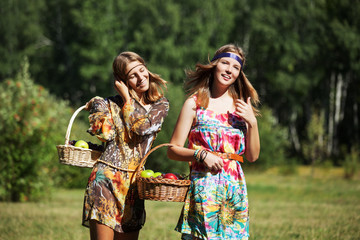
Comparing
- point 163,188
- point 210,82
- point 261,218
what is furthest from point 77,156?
point 261,218

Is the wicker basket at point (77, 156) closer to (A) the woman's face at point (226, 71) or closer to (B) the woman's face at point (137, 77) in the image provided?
(B) the woman's face at point (137, 77)

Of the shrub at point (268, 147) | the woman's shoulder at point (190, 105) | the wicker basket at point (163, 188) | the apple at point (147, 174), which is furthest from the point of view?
the shrub at point (268, 147)

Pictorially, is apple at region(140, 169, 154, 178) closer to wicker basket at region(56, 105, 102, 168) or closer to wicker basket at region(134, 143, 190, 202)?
wicker basket at region(134, 143, 190, 202)

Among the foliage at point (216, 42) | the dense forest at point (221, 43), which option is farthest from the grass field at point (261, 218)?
the foliage at point (216, 42)

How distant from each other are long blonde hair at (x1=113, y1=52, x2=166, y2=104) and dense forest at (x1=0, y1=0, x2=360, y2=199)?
24920 millimetres

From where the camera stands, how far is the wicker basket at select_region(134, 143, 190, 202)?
373cm

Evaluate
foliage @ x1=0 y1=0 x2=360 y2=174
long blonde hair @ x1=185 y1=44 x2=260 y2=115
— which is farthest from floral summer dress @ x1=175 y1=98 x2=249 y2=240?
foliage @ x1=0 y1=0 x2=360 y2=174

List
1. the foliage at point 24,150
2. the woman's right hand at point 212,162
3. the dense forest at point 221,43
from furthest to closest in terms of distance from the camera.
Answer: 1. the dense forest at point 221,43
2. the foliage at point 24,150
3. the woman's right hand at point 212,162

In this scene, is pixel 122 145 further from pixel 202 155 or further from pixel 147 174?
pixel 202 155

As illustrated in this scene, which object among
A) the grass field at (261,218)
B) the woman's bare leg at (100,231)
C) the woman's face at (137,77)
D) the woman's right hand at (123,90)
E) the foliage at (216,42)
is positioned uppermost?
the foliage at (216,42)

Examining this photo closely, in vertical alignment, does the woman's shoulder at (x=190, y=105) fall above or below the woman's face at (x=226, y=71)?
below

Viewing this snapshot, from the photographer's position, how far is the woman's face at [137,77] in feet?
14.1

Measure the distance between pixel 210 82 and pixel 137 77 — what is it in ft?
2.11

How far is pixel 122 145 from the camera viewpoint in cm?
423
